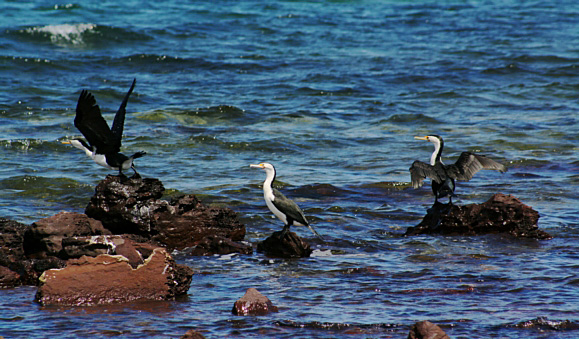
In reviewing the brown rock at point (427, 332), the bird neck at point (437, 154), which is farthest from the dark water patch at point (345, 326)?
the bird neck at point (437, 154)

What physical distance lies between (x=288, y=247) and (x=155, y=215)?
1560 mm

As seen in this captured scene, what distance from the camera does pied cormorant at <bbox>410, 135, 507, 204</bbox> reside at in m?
9.57

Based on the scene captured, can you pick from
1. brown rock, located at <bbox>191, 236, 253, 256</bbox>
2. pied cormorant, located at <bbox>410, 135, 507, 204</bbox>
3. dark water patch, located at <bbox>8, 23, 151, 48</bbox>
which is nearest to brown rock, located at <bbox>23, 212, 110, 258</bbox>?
brown rock, located at <bbox>191, 236, 253, 256</bbox>

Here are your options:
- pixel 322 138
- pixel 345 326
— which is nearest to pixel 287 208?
pixel 345 326

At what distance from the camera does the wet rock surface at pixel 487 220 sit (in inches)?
370

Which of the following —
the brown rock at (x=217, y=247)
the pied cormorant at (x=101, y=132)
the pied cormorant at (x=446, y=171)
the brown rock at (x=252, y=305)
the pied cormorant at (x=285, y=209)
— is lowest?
the brown rock at (x=217, y=247)

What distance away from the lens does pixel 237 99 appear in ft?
61.4

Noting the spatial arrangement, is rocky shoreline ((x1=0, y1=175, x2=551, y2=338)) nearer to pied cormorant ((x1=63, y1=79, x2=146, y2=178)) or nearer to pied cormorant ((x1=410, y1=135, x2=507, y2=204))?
pied cormorant ((x1=410, y1=135, x2=507, y2=204))

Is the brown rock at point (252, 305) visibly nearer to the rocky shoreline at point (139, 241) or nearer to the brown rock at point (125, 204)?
the rocky shoreline at point (139, 241)

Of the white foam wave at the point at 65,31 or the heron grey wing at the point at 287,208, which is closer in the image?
the heron grey wing at the point at 287,208

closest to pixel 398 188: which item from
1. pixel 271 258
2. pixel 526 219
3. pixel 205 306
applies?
pixel 526 219

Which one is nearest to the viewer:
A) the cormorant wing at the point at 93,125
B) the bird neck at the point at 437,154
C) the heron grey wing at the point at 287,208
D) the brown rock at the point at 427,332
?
the brown rock at the point at 427,332

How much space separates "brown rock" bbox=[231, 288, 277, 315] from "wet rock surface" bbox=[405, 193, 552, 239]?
343 cm

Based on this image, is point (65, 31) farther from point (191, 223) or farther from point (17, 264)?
point (17, 264)
